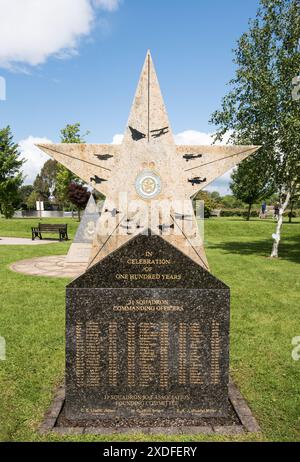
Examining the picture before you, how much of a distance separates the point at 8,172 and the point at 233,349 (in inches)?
1218

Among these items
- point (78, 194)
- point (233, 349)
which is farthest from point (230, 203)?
point (233, 349)

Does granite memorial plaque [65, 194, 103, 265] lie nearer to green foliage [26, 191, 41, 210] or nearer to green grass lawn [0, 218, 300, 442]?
green grass lawn [0, 218, 300, 442]

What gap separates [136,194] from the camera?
7453 mm

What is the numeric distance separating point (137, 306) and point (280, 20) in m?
19.8

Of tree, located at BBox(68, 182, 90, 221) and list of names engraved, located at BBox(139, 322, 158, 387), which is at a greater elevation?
tree, located at BBox(68, 182, 90, 221)

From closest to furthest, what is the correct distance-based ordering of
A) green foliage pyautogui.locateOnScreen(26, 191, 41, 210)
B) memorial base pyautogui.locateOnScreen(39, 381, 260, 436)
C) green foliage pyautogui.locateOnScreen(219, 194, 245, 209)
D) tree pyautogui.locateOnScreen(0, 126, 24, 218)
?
memorial base pyautogui.locateOnScreen(39, 381, 260, 436)
tree pyautogui.locateOnScreen(0, 126, 24, 218)
green foliage pyautogui.locateOnScreen(26, 191, 41, 210)
green foliage pyautogui.locateOnScreen(219, 194, 245, 209)

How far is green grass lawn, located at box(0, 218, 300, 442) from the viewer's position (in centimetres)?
508

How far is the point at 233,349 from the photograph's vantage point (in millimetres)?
7621

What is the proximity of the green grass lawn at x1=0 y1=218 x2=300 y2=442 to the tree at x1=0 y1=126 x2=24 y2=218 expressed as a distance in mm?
19200

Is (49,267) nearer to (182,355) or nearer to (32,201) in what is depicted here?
(182,355)

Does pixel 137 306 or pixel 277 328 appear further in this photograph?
pixel 277 328

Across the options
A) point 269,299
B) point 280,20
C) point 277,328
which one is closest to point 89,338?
point 277,328

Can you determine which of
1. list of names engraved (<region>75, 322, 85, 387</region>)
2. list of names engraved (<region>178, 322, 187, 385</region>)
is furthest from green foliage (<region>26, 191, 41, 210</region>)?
list of names engraved (<region>178, 322, 187, 385</region>)
